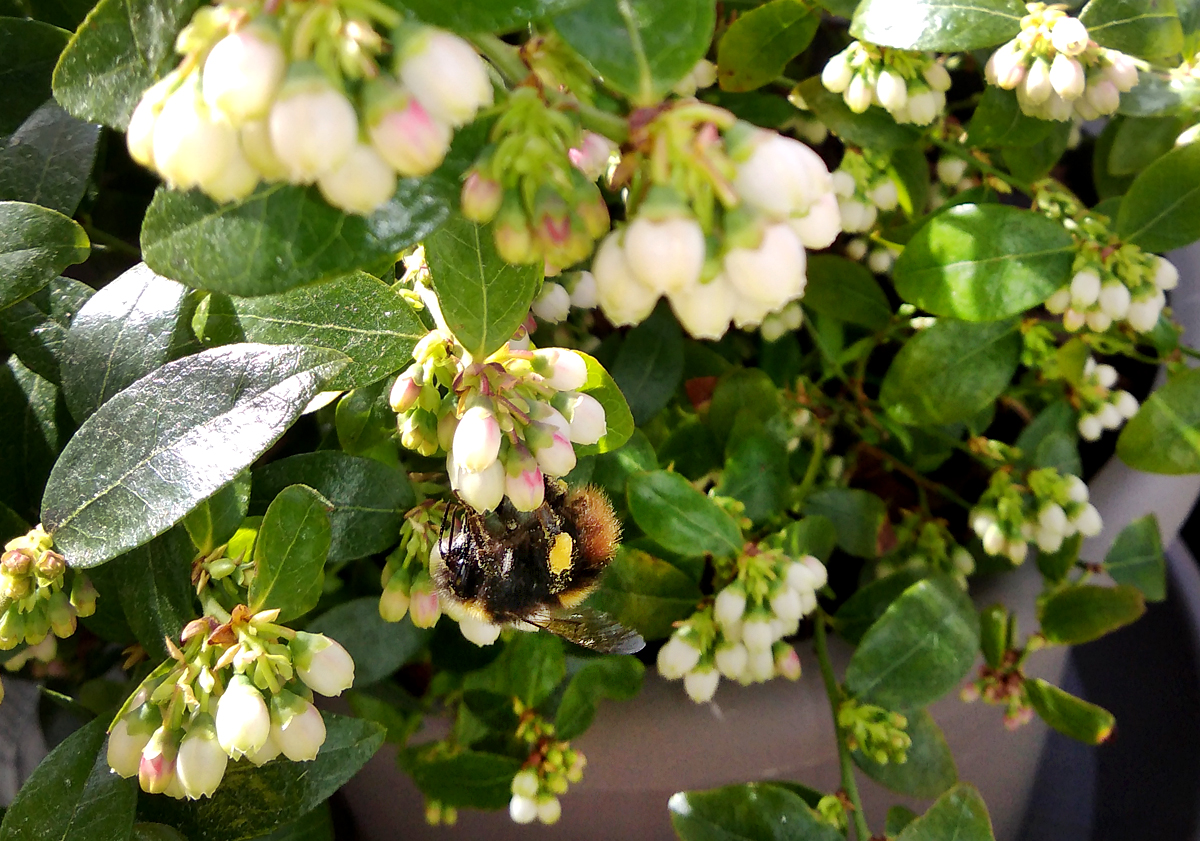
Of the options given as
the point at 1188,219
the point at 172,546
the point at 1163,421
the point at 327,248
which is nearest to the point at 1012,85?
the point at 1188,219

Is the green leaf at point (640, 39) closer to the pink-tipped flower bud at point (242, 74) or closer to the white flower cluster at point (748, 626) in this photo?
the pink-tipped flower bud at point (242, 74)

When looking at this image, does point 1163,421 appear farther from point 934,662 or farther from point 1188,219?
point 934,662

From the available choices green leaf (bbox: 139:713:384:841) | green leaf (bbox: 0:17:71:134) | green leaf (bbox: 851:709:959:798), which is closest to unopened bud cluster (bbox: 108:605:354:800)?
green leaf (bbox: 139:713:384:841)

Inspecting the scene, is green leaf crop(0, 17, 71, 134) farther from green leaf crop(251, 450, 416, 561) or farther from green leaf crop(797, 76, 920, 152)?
green leaf crop(797, 76, 920, 152)

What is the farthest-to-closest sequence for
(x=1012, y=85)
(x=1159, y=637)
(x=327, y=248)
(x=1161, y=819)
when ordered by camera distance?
1. (x=1159, y=637)
2. (x=1161, y=819)
3. (x=1012, y=85)
4. (x=327, y=248)

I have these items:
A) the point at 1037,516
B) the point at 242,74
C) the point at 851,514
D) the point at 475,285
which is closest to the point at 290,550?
the point at 475,285

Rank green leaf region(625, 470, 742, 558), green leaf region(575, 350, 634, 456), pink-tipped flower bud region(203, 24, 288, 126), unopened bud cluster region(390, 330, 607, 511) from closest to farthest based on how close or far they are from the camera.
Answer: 1. pink-tipped flower bud region(203, 24, 288, 126)
2. unopened bud cluster region(390, 330, 607, 511)
3. green leaf region(575, 350, 634, 456)
4. green leaf region(625, 470, 742, 558)

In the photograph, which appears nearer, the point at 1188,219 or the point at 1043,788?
the point at 1188,219
